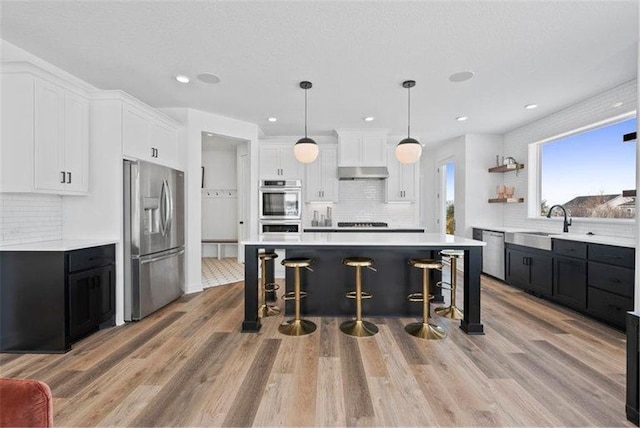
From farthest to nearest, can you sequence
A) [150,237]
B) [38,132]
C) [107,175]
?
1. [150,237]
2. [107,175]
3. [38,132]

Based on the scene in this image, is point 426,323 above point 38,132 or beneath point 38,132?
beneath

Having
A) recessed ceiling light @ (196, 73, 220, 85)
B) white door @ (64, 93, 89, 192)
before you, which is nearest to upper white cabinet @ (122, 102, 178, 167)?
white door @ (64, 93, 89, 192)

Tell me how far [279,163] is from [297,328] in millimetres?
3555

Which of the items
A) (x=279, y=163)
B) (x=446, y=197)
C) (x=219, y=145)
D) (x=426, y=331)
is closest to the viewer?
(x=426, y=331)

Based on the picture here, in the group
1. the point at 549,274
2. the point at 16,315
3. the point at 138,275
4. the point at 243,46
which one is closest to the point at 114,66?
the point at 243,46

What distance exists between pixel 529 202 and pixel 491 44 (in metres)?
3.50

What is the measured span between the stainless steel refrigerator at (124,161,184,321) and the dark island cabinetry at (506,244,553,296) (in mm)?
4903

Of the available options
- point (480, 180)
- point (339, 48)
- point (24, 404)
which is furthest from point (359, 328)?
point (480, 180)

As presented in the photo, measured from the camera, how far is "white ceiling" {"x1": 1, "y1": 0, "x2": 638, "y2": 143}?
2256mm

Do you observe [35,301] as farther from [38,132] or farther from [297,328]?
[297,328]

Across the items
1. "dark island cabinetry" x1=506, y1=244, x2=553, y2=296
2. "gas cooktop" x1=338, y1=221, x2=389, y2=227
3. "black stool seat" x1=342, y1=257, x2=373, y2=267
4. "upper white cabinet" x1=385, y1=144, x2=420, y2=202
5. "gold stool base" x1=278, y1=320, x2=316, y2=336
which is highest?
"upper white cabinet" x1=385, y1=144, x2=420, y2=202

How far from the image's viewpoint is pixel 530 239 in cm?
425

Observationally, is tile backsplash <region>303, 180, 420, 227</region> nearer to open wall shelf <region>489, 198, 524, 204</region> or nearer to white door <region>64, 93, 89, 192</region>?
open wall shelf <region>489, 198, 524, 204</region>

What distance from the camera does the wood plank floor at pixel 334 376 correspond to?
177 cm
